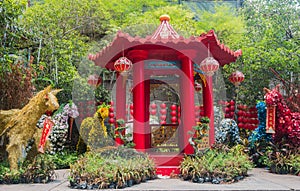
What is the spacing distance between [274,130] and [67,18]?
9.01m

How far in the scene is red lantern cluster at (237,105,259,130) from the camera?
38.5 ft

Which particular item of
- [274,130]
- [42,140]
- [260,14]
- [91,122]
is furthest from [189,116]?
[260,14]

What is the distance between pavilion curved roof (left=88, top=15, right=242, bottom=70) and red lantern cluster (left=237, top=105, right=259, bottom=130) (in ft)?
11.4

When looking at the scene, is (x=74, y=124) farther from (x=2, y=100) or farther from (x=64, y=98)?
(x=2, y=100)

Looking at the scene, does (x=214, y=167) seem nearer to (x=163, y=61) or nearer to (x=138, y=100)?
(x=138, y=100)

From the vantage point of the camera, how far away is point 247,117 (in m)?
12.0

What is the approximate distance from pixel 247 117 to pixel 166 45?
572 centimetres

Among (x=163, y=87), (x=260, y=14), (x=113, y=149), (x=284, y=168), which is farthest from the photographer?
(x=260, y=14)

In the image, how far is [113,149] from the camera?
779 cm

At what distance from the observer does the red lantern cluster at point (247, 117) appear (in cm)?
1175

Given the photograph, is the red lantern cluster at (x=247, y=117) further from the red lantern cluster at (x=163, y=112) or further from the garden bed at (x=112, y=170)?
the garden bed at (x=112, y=170)

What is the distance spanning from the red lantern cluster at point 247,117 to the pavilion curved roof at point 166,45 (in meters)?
3.47

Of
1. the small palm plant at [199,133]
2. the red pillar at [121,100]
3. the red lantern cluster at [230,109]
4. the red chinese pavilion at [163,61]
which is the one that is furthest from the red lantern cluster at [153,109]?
the small palm plant at [199,133]

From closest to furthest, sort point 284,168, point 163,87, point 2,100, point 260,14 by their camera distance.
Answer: point 284,168 → point 2,100 → point 163,87 → point 260,14
